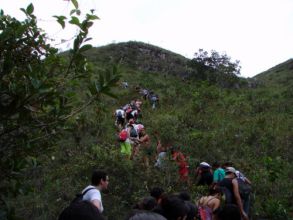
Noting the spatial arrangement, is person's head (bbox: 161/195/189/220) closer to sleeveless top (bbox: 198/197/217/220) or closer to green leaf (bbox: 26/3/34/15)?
sleeveless top (bbox: 198/197/217/220)

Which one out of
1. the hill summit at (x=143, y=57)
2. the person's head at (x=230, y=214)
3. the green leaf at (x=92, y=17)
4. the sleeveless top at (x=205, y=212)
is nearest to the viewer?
the green leaf at (x=92, y=17)

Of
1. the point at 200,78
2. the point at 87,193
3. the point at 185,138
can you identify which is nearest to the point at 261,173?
the point at 185,138

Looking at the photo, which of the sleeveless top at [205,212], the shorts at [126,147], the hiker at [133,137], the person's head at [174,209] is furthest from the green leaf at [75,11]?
the hiker at [133,137]

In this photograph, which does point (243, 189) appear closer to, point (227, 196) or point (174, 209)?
point (227, 196)

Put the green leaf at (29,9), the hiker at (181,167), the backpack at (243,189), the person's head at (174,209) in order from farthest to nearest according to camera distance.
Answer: the hiker at (181,167) → the backpack at (243,189) → the person's head at (174,209) → the green leaf at (29,9)

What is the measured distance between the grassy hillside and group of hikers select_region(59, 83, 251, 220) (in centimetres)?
39

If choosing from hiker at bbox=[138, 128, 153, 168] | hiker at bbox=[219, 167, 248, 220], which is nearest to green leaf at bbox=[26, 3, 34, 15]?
hiker at bbox=[219, 167, 248, 220]

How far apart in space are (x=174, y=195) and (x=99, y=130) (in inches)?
424

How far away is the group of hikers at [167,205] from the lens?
3.09m

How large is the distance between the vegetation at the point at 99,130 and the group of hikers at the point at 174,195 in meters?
0.40

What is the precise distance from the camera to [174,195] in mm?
4754

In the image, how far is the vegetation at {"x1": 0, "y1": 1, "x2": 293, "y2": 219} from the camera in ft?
11.0

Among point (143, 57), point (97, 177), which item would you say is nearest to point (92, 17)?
point (97, 177)

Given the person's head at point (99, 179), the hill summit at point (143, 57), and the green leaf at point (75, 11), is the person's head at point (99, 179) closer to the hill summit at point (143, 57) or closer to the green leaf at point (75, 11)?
the green leaf at point (75, 11)
